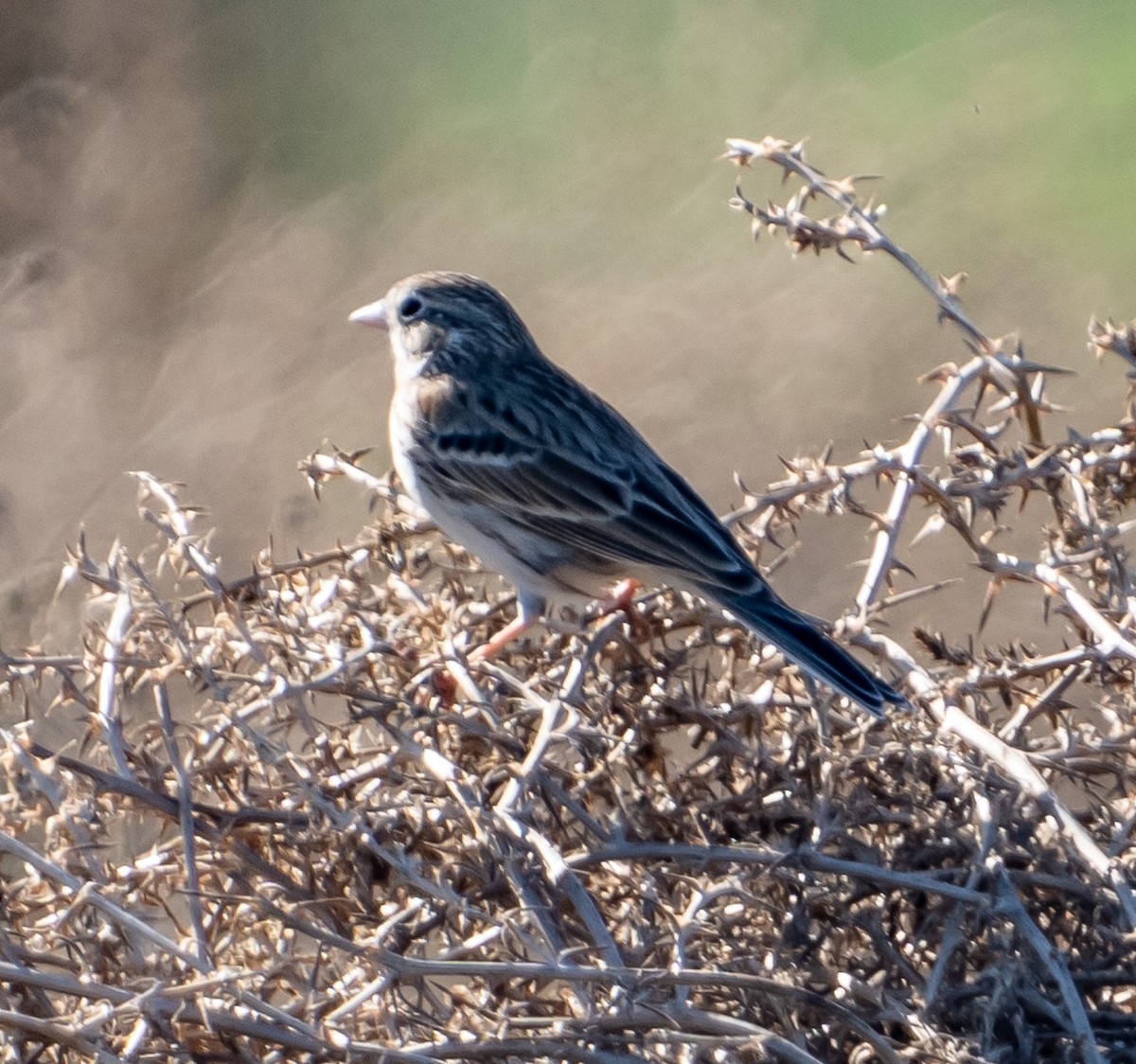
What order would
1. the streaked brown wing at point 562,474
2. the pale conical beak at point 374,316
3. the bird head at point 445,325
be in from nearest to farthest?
the streaked brown wing at point 562,474 < the bird head at point 445,325 < the pale conical beak at point 374,316

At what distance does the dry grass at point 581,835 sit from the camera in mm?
2848

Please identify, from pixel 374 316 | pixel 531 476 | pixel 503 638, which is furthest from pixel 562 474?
pixel 503 638

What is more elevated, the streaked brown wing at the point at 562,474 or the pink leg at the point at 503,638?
the streaked brown wing at the point at 562,474

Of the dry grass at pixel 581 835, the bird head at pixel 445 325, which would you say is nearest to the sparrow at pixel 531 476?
the bird head at pixel 445 325

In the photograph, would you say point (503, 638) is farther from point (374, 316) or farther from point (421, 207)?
point (421, 207)

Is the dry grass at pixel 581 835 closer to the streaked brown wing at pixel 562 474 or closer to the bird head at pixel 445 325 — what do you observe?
the streaked brown wing at pixel 562 474

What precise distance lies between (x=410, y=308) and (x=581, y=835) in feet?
10.0

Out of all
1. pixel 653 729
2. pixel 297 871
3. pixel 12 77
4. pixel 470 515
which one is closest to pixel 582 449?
pixel 470 515

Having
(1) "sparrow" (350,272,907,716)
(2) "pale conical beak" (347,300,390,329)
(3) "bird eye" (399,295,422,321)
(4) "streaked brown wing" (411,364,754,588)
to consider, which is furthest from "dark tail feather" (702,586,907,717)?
(2) "pale conical beak" (347,300,390,329)

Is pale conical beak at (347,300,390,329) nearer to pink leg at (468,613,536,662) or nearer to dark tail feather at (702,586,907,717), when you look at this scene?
pink leg at (468,613,536,662)

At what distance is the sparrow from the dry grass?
34 cm

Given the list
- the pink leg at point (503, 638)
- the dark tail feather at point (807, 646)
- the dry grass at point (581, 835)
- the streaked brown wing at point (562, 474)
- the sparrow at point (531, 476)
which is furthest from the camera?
the streaked brown wing at point (562, 474)

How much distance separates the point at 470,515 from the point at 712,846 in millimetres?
2082

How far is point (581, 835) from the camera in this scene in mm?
3408
